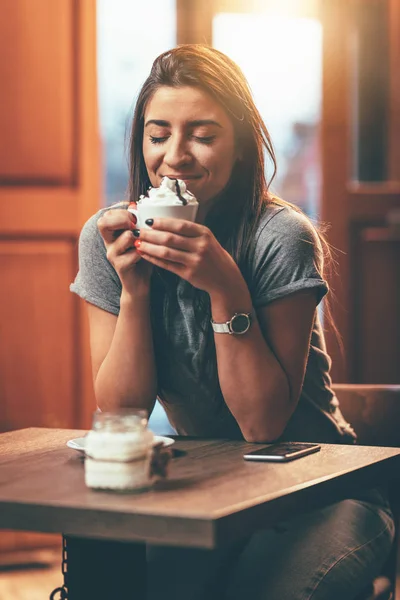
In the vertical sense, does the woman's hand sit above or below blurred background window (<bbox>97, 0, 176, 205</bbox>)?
below

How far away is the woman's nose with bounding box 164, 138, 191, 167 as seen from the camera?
1732 millimetres

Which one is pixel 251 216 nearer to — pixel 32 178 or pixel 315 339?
pixel 315 339

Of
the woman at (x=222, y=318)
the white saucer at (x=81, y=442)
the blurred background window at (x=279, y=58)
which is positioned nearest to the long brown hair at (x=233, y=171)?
the woman at (x=222, y=318)

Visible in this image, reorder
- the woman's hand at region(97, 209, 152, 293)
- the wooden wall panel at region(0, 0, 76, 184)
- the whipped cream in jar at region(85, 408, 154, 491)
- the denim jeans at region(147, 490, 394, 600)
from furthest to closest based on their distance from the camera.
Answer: the wooden wall panel at region(0, 0, 76, 184), the woman's hand at region(97, 209, 152, 293), the denim jeans at region(147, 490, 394, 600), the whipped cream in jar at region(85, 408, 154, 491)

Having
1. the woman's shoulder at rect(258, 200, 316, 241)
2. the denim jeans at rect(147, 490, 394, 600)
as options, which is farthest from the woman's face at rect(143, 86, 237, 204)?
the denim jeans at rect(147, 490, 394, 600)

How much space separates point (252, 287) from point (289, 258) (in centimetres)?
9

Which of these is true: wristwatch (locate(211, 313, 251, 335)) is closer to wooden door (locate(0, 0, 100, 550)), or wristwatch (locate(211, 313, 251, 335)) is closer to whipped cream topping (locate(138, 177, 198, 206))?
whipped cream topping (locate(138, 177, 198, 206))

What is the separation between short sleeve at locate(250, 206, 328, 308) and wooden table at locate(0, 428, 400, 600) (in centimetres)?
29

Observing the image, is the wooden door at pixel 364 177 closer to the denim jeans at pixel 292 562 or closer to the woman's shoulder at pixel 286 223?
the woman's shoulder at pixel 286 223

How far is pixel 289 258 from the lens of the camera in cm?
170

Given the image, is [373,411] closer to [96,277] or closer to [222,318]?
[222,318]

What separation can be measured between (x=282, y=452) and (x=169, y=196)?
44 centimetres

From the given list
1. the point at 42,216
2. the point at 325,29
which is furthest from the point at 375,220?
the point at 42,216

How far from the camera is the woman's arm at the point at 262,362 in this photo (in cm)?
160
